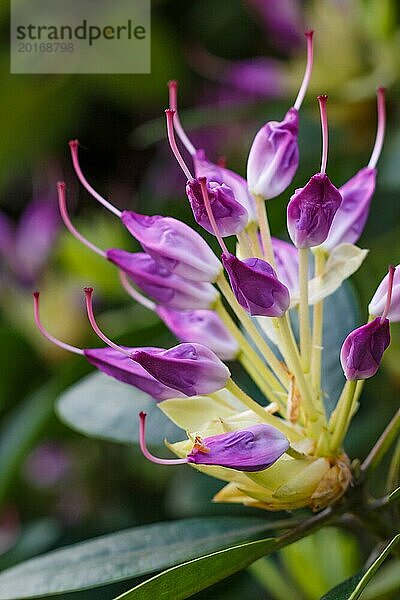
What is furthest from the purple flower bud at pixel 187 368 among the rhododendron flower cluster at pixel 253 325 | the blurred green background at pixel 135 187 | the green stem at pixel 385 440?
the blurred green background at pixel 135 187

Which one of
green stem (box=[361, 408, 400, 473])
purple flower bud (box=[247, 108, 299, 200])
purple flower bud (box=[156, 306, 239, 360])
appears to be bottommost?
green stem (box=[361, 408, 400, 473])

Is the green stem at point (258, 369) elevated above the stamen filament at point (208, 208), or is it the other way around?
the stamen filament at point (208, 208)

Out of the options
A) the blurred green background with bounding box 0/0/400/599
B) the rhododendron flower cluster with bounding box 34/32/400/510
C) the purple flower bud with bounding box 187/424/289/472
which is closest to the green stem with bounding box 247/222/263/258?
the rhododendron flower cluster with bounding box 34/32/400/510

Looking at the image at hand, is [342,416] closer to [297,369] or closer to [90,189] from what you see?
[297,369]

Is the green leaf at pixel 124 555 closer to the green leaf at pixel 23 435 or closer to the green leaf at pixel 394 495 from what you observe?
the green leaf at pixel 394 495

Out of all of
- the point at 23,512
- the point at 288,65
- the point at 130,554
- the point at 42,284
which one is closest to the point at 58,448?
the point at 23,512

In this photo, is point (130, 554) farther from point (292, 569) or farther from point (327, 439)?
point (292, 569)

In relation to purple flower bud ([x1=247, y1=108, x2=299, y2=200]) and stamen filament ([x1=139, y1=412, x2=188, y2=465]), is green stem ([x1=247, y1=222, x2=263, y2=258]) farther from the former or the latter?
stamen filament ([x1=139, y1=412, x2=188, y2=465])
